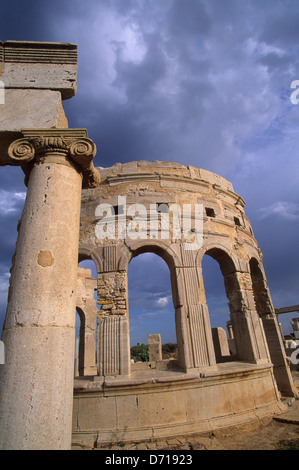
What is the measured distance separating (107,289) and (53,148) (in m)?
4.40

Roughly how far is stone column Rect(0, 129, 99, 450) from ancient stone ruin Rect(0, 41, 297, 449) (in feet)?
0.04

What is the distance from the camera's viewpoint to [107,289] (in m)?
6.89

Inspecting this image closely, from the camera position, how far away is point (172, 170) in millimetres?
8586

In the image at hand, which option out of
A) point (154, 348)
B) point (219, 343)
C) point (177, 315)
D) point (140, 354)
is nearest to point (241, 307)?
point (177, 315)

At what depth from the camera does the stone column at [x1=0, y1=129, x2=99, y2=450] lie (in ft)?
7.16

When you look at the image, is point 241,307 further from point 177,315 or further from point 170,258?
point 170,258

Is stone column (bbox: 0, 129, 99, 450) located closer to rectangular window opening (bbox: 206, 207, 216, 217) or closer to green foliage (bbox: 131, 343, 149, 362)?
rectangular window opening (bbox: 206, 207, 216, 217)

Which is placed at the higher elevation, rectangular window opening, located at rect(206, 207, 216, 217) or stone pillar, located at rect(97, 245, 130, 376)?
rectangular window opening, located at rect(206, 207, 216, 217)

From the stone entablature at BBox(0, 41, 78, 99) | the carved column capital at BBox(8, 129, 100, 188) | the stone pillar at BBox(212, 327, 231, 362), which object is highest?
the stone entablature at BBox(0, 41, 78, 99)

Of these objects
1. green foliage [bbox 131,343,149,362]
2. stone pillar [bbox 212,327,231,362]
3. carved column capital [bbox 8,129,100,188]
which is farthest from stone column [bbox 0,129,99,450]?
green foliage [bbox 131,343,149,362]

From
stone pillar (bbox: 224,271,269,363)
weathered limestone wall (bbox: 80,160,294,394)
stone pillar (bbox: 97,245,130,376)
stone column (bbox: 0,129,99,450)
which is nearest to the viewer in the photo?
stone column (bbox: 0,129,99,450)

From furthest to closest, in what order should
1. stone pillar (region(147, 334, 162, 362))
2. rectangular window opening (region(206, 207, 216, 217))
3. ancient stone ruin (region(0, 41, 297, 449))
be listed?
1. stone pillar (region(147, 334, 162, 362))
2. rectangular window opening (region(206, 207, 216, 217))
3. ancient stone ruin (region(0, 41, 297, 449))

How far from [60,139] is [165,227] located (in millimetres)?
4738
